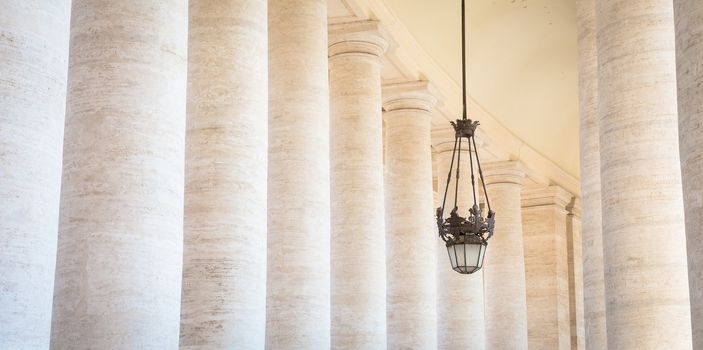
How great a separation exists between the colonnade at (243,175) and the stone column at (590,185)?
3.0 inches

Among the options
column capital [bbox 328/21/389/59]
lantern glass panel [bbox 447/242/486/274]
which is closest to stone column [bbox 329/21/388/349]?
column capital [bbox 328/21/389/59]

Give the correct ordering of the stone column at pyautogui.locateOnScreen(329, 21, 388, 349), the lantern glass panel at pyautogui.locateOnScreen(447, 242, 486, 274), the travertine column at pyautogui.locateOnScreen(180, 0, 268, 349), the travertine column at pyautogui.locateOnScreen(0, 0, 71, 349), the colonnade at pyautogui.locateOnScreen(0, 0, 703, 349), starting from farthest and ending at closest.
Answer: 1. the stone column at pyautogui.locateOnScreen(329, 21, 388, 349)
2. the lantern glass panel at pyautogui.locateOnScreen(447, 242, 486, 274)
3. the travertine column at pyautogui.locateOnScreen(180, 0, 268, 349)
4. the colonnade at pyautogui.locateOnScreen(0, 0, 703, 349)
5. the travertine column at pyautogui.locateOnScreen(0, 0, 71, 349)

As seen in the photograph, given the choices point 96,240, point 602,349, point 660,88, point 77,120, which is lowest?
point 602,349

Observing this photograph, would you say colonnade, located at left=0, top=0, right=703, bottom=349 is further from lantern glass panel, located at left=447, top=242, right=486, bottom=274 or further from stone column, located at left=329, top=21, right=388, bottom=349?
lantern glass panel, located at left=447, top=242, right=486, bottom=274

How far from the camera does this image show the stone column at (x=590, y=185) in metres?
35.5

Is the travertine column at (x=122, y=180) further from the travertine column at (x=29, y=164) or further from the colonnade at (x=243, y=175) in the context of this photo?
the travertine column at (x=29, y=164)

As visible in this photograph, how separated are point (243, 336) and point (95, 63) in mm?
8943

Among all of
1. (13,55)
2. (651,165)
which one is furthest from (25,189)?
(651,165)

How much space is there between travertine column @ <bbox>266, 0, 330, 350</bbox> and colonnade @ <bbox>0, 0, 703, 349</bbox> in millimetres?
71

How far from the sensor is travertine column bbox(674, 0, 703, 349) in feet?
55.2

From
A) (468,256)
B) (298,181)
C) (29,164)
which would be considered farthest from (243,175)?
(29,164)

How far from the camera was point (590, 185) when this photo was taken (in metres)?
37.0

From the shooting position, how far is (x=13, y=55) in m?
17.3

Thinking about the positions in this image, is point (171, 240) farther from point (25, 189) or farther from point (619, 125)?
point (619, 125)
